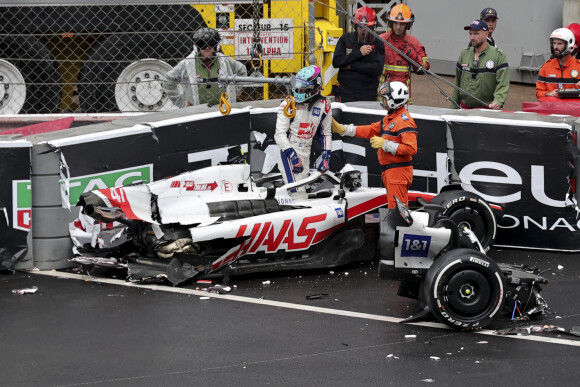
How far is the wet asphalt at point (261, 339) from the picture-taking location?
762 cm

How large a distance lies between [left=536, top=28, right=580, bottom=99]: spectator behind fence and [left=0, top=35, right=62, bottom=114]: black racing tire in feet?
22.5

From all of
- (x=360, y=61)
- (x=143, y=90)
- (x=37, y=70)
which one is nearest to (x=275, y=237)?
(x=360, y=61)

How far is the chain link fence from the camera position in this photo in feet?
47.9

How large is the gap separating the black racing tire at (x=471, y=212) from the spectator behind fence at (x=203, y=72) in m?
3.16

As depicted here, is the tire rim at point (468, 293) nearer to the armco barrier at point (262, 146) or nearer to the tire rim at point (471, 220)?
the tire rim at point (471, 220)

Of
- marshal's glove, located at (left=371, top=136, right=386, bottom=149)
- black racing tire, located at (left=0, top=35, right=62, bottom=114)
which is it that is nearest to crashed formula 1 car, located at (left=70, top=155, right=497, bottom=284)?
marshal's glove, located at (left=371, top=136, right=386, bottom=149)

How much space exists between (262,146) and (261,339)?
12.0ft

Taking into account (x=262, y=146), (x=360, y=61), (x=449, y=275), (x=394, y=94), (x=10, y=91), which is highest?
(x=360, y=61)

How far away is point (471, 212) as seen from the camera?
34.6 feet

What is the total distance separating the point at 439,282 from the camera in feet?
27.6

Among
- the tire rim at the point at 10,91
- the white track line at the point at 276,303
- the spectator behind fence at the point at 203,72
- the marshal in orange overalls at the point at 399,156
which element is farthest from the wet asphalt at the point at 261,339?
the tire rim at the point at 10,91

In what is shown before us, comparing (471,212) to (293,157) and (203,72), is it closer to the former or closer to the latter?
(293,157)

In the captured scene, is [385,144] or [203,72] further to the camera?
[203,72]

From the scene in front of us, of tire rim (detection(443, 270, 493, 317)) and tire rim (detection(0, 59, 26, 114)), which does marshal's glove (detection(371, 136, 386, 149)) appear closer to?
tire rim (detection(443, 270, 493, 317))
